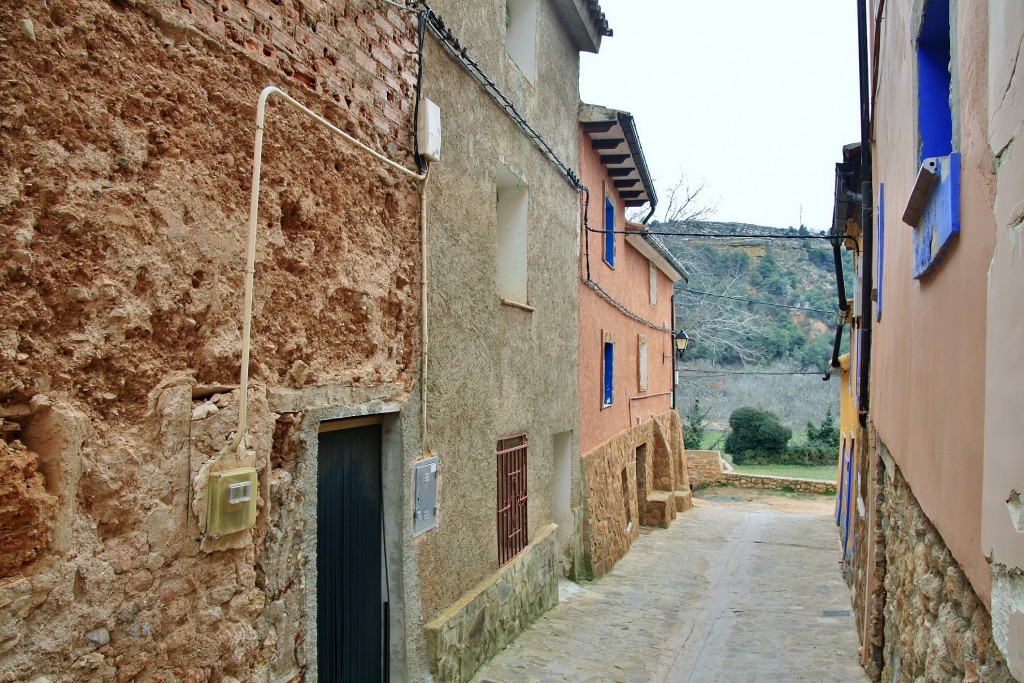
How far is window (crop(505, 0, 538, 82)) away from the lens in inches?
329

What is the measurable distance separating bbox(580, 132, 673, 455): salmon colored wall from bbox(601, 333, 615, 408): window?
0.59ft

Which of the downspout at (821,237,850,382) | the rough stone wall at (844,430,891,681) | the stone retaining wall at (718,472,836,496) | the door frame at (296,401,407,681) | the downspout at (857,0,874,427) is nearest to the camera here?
the door frame at (296,401,407,681)

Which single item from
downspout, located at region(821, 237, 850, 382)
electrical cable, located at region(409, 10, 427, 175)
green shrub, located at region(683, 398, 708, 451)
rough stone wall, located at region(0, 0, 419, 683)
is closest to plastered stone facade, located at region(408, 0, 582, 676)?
electrical cable, located at region(409, 10, 427, 175)

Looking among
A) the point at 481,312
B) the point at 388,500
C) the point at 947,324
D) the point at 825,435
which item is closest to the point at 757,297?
the point at 825,435

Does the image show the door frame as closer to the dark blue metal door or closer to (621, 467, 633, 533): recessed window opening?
the dark blue metal door

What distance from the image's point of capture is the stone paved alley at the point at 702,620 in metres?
7.01

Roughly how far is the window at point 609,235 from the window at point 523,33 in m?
4.58

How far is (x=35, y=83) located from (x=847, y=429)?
15746 mm

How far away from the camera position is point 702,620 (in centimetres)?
923

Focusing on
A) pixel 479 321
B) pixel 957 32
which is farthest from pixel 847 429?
pixel 957 32

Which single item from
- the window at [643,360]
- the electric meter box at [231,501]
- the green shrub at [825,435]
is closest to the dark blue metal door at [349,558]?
the electric meter box at [231,501]

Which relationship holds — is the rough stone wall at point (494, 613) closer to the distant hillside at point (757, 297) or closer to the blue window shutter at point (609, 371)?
the blue window shutter at point (609, 371)

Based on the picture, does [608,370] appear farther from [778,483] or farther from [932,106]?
[778,483]

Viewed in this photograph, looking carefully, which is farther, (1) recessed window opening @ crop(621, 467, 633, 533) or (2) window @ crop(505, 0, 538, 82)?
(1) recessed window opening @ crop(621, 467, 633, 533)
